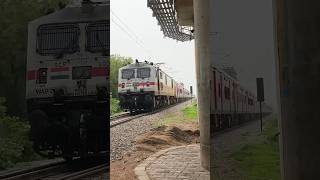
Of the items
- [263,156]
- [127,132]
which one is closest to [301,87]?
[263,156]

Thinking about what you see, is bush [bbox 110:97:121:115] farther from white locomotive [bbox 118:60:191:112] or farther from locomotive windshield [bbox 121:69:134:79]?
locomotive windshield [bbox 121:69:134:79]

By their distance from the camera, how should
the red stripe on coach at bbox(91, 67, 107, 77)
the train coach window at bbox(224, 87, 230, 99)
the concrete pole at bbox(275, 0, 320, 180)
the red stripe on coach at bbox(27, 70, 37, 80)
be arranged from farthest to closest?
the train coach window at bbox(224, 87, 230, 99)
the red stripe on coach at bbox(27, 70, 37, 80)
the red stripe on coach at bbox(91, 67, 107, 77)
the concrete pole at bbox(275, 0, 320, 180)

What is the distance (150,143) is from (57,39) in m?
9.41

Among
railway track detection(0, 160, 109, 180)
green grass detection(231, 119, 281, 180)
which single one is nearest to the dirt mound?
railway track detection(0, 160, 109, 180)

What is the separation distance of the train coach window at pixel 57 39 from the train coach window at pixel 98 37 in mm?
306

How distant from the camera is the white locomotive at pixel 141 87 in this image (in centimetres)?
2684

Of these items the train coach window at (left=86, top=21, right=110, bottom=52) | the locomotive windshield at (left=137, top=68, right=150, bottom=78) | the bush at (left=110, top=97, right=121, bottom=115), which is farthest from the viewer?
the bush at (left=110, top=97, right=121, bottom=115)

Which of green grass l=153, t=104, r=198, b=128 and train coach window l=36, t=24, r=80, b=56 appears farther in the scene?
green grass l=153, t=104, r=198, b=128

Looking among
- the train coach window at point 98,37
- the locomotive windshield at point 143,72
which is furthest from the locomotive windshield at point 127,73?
the train coach window at point 98,37

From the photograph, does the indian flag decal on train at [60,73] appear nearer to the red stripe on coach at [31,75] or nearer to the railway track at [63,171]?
the red stripe on coach at [31,75]

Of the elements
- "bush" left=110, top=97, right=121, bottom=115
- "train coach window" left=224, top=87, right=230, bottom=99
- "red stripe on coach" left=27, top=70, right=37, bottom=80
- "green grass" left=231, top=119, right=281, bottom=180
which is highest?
"red stripe on coach" left=27, top=70, right=37, bottom=80

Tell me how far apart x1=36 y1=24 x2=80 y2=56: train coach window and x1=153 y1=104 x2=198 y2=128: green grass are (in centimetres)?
1340

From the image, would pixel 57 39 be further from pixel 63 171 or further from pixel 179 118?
pixel 179 118

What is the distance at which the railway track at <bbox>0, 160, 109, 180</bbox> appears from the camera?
1029 cm
